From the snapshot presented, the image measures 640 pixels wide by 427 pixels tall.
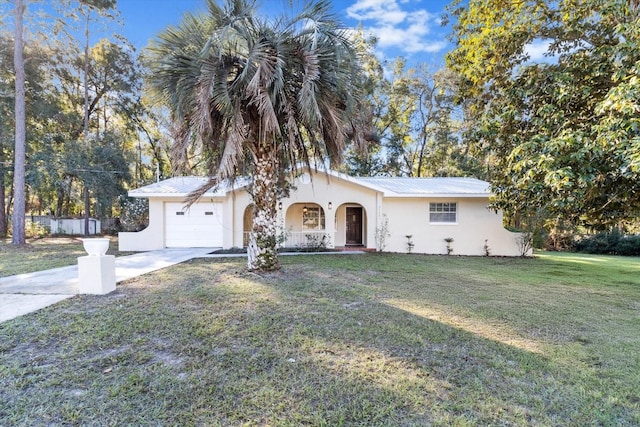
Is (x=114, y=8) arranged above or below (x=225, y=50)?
above

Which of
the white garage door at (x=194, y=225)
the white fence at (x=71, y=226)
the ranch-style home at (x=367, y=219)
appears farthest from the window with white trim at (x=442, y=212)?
the white fence at (x=71, y=226)

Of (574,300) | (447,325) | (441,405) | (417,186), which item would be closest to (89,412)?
(441,405)

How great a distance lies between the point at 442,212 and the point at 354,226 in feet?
16.7

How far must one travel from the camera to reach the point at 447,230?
1501 cm

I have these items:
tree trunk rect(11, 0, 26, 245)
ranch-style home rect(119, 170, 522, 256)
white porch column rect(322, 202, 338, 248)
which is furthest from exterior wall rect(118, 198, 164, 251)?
white porch column rect(322, 202, 338, 248)

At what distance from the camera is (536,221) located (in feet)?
45.3

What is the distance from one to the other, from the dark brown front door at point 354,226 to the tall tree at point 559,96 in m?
9.85

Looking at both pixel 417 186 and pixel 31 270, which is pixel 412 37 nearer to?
pixel 417 186

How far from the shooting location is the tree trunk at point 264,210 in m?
8.57

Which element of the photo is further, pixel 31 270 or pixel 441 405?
pixel 31 270

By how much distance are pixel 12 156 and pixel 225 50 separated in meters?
22.6

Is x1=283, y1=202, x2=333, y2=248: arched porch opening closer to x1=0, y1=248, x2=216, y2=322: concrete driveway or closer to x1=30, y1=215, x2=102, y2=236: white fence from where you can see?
x1=0, y1=248, x2=216, y2=322: concrete driveway

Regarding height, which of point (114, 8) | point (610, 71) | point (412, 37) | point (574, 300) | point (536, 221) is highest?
point (114, 8)

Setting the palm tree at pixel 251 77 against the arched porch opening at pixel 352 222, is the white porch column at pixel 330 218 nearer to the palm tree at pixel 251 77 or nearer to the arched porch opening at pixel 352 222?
the arched porch opening at pixel 352 222
